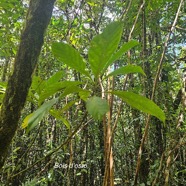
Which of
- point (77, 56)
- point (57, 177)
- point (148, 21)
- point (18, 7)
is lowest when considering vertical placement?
point (57, 177)

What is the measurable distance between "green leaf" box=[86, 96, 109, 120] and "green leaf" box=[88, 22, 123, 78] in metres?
0.09

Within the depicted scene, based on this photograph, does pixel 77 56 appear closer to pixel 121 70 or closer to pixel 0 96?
Answer: pixel 121 70

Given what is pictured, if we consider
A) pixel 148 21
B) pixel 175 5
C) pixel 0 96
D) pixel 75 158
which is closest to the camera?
pixel 0 96

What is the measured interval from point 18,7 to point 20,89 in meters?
1.47

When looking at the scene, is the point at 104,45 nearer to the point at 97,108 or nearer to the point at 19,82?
the point at 97,108

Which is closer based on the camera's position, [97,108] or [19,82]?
[97,108]

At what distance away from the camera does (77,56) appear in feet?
1.94

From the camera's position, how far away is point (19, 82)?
0.65m

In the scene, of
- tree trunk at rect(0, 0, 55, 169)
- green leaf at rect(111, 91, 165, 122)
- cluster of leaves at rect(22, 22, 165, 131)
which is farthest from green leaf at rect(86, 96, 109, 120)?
tree trunk at rect(0, 0, 55, 169)

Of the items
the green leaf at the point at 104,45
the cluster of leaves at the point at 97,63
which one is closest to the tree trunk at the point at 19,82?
the cluster of leaves at the point at 97,63

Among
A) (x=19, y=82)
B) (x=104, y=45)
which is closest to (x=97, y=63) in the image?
(x=104, y=45)

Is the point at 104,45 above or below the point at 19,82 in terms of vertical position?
above

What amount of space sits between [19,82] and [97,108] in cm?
25

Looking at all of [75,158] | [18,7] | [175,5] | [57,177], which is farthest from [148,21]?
[57,177]
